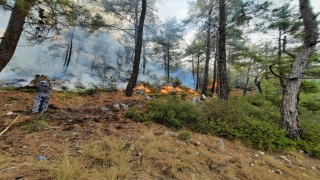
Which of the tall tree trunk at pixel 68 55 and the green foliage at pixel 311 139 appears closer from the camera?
the green foliage at pixel 311 139

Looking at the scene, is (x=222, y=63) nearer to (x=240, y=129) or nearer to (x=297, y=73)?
(x=297, y=73)

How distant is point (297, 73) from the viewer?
4.01 m

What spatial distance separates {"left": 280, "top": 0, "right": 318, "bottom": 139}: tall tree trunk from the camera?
371cm

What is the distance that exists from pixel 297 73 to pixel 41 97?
7419mm

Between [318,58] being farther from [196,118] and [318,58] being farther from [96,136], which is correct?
[96,136]

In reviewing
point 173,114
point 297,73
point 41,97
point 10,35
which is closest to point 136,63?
point 173,114

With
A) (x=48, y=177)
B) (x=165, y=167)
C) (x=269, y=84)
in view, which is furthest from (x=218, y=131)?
(x=269, y=84)

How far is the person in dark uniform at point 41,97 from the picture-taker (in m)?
3.75

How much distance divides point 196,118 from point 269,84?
971cm

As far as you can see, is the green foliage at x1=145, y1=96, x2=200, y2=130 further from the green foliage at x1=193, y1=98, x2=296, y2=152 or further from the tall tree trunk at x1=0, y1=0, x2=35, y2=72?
the tall tree trunk at x1=0, y1=0, x2=35, y2=72

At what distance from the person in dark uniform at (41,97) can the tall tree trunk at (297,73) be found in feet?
22.8

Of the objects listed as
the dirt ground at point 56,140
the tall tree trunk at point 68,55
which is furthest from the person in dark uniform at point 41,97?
the tall tree trunk at point 68,55

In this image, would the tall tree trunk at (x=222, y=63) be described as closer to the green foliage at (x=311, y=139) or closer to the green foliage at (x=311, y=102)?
the green foliage at (x=311, y=139)

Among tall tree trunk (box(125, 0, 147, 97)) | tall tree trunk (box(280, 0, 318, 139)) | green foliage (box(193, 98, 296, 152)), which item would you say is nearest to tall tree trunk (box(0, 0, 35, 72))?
tall tree trunk (box(125, 0, 147, 97))
